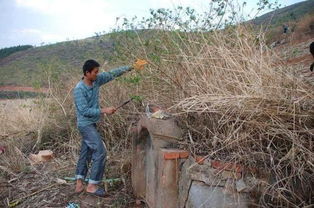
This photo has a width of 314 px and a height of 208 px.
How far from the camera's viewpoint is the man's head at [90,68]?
4.71m

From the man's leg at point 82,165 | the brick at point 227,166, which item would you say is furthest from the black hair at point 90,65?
the brick at point 227,166

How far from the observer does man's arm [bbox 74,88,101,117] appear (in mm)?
4660

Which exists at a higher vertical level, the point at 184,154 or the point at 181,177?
the point at 184,154

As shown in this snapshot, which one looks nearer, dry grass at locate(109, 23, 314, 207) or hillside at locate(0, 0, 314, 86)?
dry grass at locate(109, 23, 314, 207)

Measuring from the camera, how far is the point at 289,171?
307cm

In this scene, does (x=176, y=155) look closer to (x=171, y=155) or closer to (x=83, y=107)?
(x=171, y=155)

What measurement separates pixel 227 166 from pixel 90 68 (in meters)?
2.31

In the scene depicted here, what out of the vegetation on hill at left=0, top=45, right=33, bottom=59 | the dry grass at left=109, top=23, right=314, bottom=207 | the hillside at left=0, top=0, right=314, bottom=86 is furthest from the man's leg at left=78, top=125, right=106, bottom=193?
the vegetation on hill at left=0, top=45, right=33, bottom=59

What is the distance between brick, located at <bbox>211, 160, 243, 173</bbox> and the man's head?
7.12 ft

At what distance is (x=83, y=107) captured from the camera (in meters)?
4.67

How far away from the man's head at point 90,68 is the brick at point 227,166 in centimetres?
217

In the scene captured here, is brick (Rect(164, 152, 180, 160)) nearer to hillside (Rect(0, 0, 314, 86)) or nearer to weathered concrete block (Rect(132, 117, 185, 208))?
weathered concrete block (Rect(132, 117, 185, 208))

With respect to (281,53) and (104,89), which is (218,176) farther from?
(104,89)

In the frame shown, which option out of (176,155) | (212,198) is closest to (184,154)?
(176,155)
